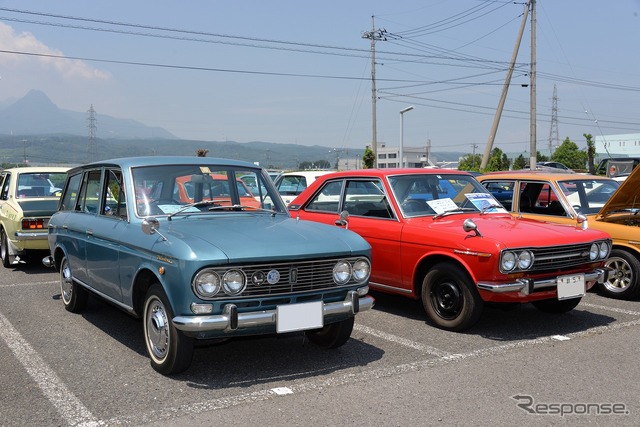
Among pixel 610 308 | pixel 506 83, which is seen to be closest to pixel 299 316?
pixel 610 308

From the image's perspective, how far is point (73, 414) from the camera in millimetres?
3906

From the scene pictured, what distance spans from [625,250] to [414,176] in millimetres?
2941

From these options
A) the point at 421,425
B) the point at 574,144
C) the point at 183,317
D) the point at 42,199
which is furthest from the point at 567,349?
the point at 574,144

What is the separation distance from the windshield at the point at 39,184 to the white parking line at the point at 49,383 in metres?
5.10

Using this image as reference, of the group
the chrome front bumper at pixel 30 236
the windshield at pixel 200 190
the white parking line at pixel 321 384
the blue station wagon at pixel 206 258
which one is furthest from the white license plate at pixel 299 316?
the chrome front bumper at pixel 30 236

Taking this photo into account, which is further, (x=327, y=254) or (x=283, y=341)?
(x=283, y=341)

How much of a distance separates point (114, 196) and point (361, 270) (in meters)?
2.48

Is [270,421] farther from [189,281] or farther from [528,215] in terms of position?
[528,215]

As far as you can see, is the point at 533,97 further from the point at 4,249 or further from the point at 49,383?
the point at 49,383

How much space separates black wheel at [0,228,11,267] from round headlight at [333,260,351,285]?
7388 millimetres

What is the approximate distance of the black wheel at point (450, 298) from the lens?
571 cm

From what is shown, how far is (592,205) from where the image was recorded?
8.35 meters

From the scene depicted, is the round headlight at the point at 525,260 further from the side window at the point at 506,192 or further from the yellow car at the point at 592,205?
the side window at the point at 506,192

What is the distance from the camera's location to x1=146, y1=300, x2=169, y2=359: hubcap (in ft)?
15.0
